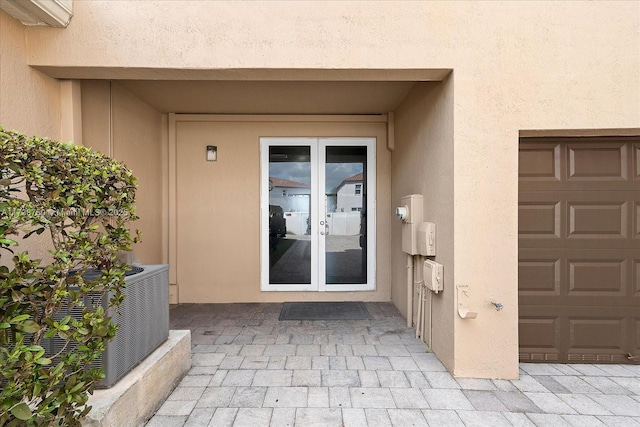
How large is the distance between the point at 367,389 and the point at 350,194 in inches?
110

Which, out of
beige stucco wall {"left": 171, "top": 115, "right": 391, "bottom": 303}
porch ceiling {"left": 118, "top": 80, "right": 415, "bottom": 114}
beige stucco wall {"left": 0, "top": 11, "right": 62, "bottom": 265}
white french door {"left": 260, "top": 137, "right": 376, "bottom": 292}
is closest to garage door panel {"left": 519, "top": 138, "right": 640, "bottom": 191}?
porch ceiling {"left": 118, "top": 80, "right": 415, "bottom": 114}

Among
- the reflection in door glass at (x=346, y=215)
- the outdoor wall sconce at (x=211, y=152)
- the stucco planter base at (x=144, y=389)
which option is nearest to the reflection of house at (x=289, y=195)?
the reflection in door glass at (x=346, y=215)

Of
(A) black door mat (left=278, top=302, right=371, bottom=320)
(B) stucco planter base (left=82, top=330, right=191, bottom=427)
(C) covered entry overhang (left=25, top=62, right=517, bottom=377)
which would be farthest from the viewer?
(A) black door mat (left=278, top=302, right=371, bottom=320)

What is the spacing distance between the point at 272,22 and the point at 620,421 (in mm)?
3803

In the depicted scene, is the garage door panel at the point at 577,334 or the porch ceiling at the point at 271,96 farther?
the porch ceiling at the point at 271,96

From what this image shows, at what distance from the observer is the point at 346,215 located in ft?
15.2

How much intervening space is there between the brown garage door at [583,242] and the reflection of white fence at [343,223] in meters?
2.26

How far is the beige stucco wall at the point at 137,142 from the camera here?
3.20 m

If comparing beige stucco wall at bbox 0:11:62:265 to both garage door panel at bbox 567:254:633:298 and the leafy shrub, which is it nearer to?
the leafy shrub

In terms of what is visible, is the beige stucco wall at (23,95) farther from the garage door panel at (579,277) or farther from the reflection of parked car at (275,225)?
the garage door panel at (579,277)

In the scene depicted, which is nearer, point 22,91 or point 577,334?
point 22,91

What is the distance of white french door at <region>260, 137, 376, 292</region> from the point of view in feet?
15.1

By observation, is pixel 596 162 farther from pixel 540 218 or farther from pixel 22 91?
pixel 22 91

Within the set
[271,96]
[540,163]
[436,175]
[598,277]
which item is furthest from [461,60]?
[598,277]
